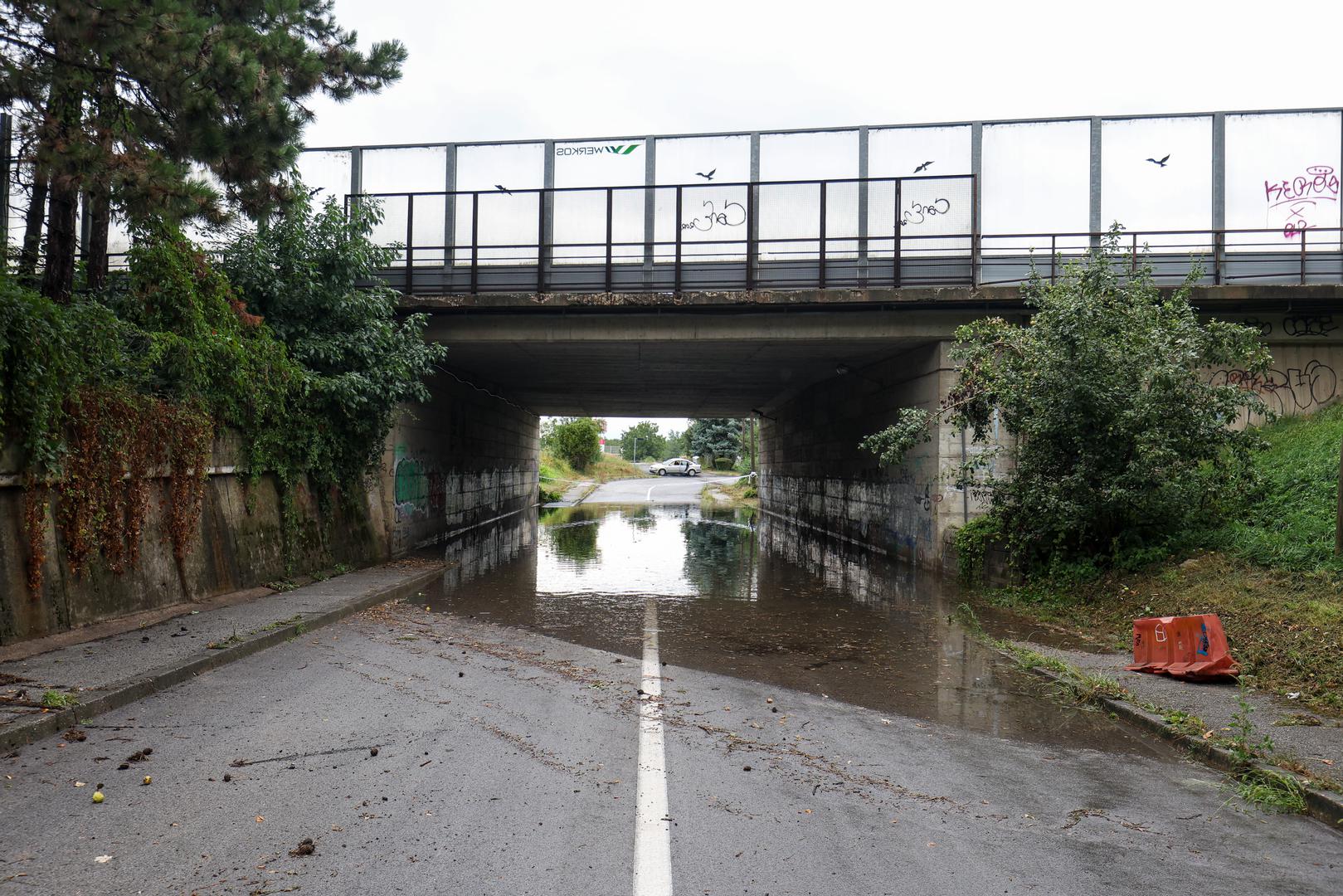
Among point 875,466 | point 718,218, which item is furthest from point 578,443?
point 718,218

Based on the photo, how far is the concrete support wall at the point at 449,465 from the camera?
18125mm

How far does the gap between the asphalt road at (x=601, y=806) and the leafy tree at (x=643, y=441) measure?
11436cm

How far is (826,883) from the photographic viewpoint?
11.9 feet

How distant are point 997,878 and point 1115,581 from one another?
8307 millimetres

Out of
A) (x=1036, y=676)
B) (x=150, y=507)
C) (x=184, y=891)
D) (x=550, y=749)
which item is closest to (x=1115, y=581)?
(x=1036, y=676)

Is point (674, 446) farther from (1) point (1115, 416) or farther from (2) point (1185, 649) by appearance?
(2) point (1185, 649)

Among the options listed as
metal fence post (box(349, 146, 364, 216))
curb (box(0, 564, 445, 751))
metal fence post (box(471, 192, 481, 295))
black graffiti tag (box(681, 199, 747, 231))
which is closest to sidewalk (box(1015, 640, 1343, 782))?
curb (box(0, 564, 445, 751))

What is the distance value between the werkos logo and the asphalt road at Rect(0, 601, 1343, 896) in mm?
16211

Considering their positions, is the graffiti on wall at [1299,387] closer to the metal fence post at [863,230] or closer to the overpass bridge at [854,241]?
the overpass bridge at [854,241]

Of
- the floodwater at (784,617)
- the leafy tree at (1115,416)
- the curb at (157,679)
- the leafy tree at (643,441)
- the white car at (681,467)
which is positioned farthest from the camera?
the leafy tree at (643,441)

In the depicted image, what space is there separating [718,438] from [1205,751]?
3297 inches

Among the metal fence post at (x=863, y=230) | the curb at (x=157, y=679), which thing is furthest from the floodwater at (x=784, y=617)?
the metal fence post at (x=863, y=230)

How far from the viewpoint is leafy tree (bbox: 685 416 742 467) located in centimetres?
8725

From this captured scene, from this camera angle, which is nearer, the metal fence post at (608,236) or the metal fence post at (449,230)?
the metal fence post at (608,236)
